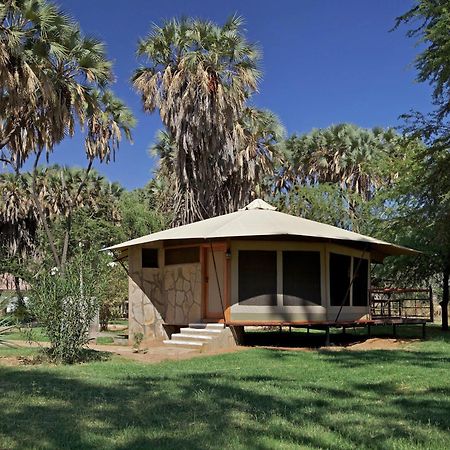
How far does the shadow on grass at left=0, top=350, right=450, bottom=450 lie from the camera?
514 centimetres

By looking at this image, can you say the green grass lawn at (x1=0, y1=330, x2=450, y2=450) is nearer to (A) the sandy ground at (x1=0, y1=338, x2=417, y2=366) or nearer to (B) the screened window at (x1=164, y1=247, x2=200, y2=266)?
(A) the sandy ground at (x1=0, y1=338, x2=417, y2=366)

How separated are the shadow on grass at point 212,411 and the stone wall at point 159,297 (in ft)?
21.2

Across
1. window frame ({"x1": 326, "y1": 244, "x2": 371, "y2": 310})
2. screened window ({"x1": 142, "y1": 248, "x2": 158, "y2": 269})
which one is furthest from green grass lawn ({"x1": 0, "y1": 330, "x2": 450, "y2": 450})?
screened window ({"x1": 142, "y1": 248, "x2": 158, "y2": 269})

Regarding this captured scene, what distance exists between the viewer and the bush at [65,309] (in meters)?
11.0

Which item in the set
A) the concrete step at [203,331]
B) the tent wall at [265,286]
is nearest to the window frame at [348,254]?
the tent wall at [265,286]

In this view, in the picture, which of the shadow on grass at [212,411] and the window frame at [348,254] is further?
the window frame at [348,254]

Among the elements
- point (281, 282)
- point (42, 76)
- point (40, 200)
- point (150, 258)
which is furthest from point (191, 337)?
point (40, 200)

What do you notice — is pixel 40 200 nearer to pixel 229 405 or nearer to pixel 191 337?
pixel 191 337

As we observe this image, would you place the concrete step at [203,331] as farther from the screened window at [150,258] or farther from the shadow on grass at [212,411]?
the shadow on grass at [212,411]

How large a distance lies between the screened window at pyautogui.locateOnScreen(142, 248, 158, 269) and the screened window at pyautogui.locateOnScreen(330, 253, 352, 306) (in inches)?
192

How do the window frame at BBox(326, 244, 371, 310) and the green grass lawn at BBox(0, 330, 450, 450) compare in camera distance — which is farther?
the window frame at BBox(326, 244, 371, 310)

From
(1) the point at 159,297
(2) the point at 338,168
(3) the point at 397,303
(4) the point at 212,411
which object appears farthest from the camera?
(2) the point at 338,168

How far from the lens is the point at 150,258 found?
54.4ft

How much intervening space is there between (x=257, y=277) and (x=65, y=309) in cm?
526
